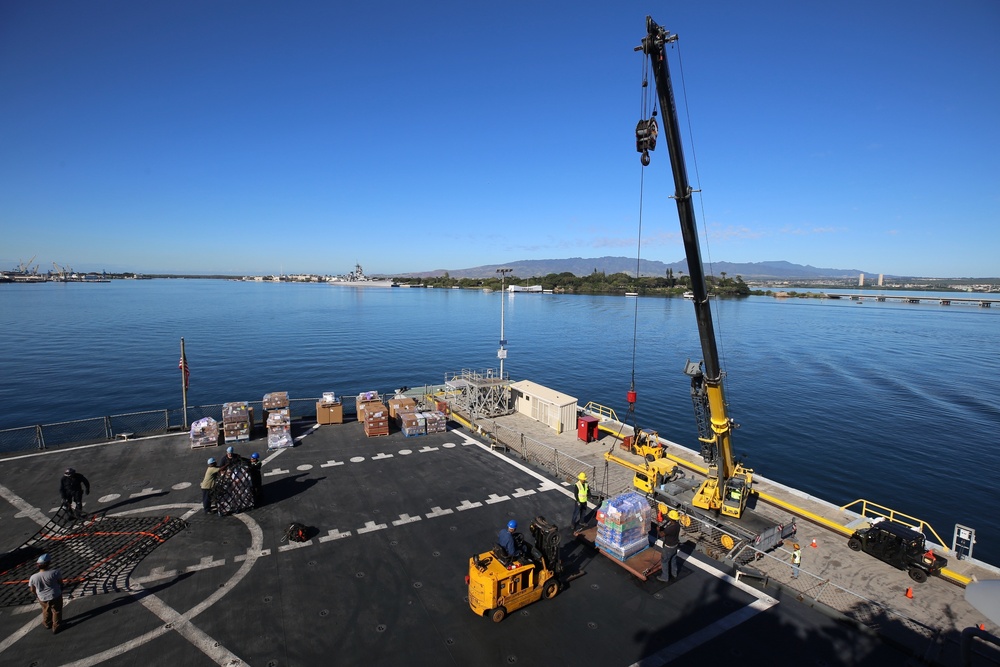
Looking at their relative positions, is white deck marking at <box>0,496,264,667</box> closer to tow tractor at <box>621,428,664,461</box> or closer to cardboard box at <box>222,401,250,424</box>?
cardboard box at <box>222,401,250,424</box>

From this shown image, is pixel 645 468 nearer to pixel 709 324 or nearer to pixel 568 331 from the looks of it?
pixel 709 324

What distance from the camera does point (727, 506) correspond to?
1633cm

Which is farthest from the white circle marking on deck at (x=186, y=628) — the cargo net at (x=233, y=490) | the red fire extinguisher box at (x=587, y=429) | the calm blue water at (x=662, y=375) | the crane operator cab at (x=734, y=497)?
the calm blue water at (x=662, y=375)

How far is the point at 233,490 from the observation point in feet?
49.3

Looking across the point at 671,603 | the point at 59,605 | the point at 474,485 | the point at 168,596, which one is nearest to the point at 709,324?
the point at 671,603

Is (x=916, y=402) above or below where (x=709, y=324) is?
below

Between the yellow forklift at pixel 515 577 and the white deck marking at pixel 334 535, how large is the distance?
176 inches

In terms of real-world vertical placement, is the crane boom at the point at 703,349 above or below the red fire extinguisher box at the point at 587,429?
above

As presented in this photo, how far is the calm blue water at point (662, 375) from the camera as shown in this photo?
3148 cm

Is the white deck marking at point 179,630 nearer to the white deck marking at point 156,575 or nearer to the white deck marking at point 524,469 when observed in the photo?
the white deck marking at point 156,575

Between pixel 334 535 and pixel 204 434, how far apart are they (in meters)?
10.9

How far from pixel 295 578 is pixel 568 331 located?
82.8 m

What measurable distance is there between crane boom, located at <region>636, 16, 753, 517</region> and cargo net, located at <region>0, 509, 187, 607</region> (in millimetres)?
17533

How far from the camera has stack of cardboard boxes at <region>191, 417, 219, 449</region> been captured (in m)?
20.5
